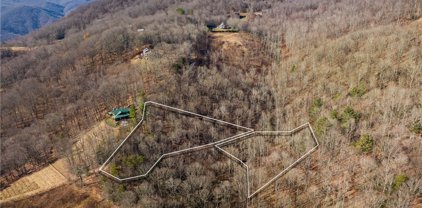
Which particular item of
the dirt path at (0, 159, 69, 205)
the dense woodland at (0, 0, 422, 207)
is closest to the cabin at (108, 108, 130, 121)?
the dense woodland at (0, 0, 422, 207)

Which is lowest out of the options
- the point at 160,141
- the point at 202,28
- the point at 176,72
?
the point at 160,141

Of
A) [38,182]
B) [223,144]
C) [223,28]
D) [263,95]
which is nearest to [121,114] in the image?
[38,182]

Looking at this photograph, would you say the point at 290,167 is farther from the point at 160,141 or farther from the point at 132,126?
the point at 132,126

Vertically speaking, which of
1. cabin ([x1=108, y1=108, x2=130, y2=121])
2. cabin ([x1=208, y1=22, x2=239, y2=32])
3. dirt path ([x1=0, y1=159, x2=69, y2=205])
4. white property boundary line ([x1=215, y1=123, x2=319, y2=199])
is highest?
cabin ([x1=208, y1=22, x2=239, y2=32])

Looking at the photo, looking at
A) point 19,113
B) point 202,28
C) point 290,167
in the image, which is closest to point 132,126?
point 290,167

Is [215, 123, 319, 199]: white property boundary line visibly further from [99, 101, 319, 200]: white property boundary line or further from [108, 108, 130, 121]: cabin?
[108, 108, 130, 121]: cabin

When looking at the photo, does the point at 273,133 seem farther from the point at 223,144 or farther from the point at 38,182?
the point at 38,182
